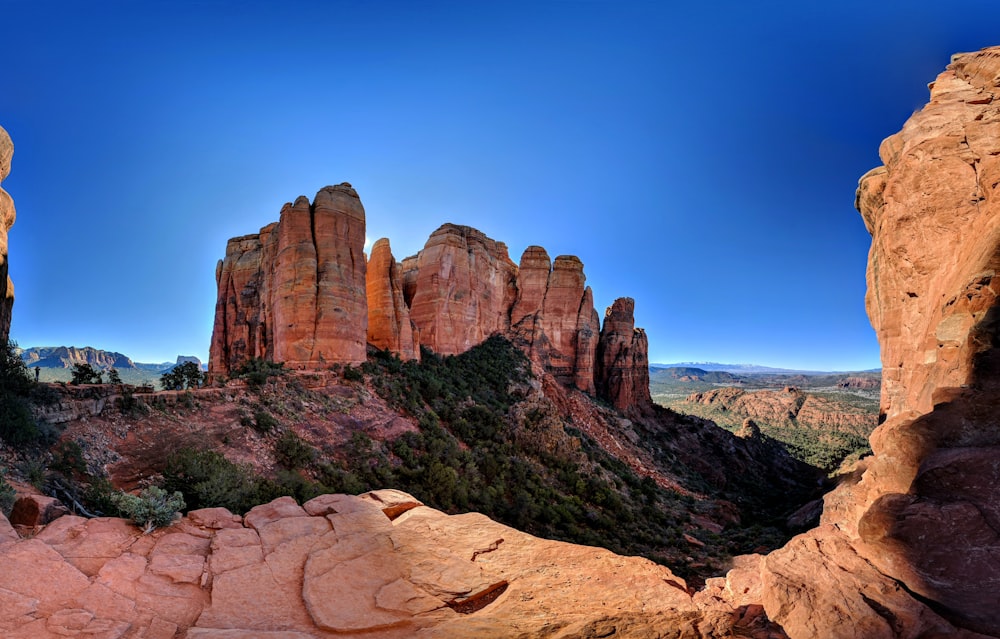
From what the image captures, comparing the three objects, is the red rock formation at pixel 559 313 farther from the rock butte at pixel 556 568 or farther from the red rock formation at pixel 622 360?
the rock butte at pixel 556 568

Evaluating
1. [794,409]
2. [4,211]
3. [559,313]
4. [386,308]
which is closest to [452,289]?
[386,308]

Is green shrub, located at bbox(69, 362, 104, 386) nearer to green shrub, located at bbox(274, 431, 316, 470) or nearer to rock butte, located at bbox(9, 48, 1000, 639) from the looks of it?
green shrub, located at bbox(274, 431, 316, 470)

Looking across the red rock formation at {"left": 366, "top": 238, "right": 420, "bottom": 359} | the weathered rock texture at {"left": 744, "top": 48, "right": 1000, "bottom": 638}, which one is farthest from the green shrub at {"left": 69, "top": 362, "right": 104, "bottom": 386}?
the weathered rock texture at {"left": 744, "top": 48, "right": 1000, "bottom": 638}

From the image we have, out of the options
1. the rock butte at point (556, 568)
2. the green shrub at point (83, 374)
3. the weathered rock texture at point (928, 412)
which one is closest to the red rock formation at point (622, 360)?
the weathered rock texture at point (928, 412)

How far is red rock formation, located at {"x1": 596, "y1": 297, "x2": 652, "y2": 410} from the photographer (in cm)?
4553

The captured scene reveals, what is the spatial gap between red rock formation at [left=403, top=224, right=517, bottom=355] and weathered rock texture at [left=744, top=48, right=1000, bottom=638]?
2765 cm

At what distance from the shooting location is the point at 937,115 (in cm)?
1059

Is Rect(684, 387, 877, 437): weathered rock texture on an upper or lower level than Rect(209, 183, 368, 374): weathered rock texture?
lower

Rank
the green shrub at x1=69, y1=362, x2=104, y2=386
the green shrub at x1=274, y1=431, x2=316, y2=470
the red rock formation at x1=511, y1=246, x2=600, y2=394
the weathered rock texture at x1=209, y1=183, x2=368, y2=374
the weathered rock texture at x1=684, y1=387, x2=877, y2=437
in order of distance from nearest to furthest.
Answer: the green shrub at x1=274, y1=431, x2=316, y2=470 < the green shrub at x1=69, y1=362, x2=104, y2=386 < the weathered rock texture at x1=209, y1=183, x2=368, y2=374 < the red rock formation at x1=511, y1=246, x2=600, y2=394 < the weathered rock texture at x1=684, y1=387, x2=877, y2=437

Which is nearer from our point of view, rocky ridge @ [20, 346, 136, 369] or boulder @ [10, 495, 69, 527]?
boulder @ [10, 495, 69, 527]

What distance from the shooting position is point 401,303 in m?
29.6

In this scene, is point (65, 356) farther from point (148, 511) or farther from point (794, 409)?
point (794, 409)

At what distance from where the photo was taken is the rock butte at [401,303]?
22.4 metres

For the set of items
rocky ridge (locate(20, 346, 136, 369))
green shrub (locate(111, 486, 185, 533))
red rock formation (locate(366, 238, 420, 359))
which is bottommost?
green shrub (locate(111, 486, 185, 533))
